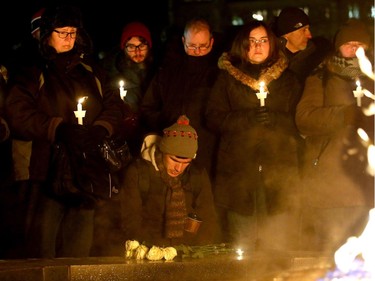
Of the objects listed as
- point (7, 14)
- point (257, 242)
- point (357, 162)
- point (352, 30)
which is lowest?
point (257, 242)

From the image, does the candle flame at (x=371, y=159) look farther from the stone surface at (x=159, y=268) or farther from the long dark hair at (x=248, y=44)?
the stone surface at (x=159, y=268)

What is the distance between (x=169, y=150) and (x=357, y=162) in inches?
63.7

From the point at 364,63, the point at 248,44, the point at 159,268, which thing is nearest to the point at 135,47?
the point at 248,44

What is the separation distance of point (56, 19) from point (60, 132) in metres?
0.96

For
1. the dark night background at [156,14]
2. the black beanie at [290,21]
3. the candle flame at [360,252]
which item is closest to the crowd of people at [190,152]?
the black beanie at [290,21]

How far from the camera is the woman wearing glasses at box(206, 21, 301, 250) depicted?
28.5 ft

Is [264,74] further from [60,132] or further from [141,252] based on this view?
[141,252]

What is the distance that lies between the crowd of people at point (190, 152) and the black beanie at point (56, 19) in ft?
0.04

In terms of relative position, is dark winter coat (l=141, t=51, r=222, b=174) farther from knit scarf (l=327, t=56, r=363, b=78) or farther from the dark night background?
knit scarf (l=327, t=56, r=363, b=78)

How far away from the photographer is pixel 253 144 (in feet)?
28.7

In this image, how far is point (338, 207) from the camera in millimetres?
8484

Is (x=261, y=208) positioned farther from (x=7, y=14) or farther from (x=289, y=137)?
(x=7, y=14)

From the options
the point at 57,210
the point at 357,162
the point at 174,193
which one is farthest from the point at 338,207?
the point at 57,210

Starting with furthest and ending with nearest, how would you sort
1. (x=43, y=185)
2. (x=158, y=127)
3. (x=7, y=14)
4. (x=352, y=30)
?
(x=7, y=14)
(x=158, y=127)
(x=352, y=30)
(x=43, y=185)
